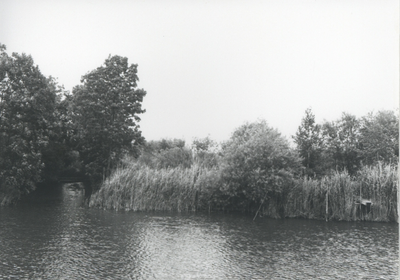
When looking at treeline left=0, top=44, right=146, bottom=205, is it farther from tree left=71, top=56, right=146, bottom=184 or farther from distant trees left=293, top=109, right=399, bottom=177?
distant trees left=293, top=109, right=399, bottom=177

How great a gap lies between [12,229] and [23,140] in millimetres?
12825

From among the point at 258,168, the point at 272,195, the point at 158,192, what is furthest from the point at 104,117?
the point at 272,195

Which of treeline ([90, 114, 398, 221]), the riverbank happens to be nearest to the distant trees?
treeline ([90, 114, 398, 221])

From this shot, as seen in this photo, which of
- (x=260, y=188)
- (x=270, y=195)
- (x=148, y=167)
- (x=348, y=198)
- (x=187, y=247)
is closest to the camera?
(x=187, y=247)

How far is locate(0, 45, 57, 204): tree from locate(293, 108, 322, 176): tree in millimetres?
26888

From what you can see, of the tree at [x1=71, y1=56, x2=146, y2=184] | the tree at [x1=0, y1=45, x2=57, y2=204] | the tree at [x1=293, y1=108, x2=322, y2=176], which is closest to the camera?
the tree at [x1=0, y1=45, x2=57, y2=204]

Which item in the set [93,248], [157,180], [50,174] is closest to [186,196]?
[157,180]

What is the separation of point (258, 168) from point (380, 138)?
21.1 m

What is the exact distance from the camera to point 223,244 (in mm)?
20188

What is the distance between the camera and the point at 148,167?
35.0 metres

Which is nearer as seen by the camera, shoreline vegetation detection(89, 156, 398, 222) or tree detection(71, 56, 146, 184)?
shoreline vegetation detection(89, 156, 398, 222)

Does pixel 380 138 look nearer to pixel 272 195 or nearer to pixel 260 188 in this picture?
pixel 272 195

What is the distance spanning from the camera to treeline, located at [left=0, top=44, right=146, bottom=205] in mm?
33094

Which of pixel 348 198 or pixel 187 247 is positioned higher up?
pixel 348 198
